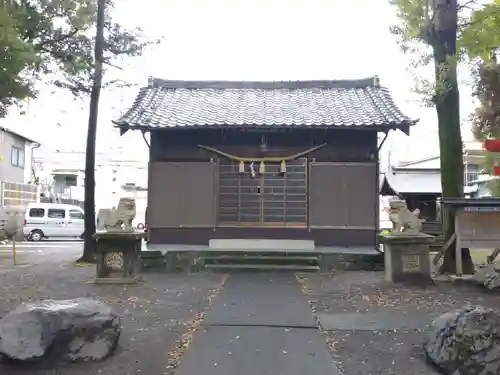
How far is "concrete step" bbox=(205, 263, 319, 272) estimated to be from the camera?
12463 millimetres

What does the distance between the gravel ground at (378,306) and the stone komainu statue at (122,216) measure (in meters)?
4.05

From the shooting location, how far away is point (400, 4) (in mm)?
11391

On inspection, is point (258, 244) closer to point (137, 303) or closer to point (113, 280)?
point (113, 280)

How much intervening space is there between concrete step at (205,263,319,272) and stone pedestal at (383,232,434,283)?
2396 mm

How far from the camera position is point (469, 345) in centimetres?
505

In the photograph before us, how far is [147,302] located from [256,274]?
378 centimetres

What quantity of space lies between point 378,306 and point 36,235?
77.3ft

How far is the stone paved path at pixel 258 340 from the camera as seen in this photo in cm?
511

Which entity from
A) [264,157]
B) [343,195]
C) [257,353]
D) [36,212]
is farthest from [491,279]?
[36,212]

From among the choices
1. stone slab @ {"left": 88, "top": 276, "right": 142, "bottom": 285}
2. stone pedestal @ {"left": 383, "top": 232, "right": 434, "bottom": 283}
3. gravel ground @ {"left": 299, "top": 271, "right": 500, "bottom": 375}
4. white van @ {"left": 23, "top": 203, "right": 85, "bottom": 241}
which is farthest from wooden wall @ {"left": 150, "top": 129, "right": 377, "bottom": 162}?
white van @ {"left": 23, "top": 203, "right": 85, "bottom": 241}

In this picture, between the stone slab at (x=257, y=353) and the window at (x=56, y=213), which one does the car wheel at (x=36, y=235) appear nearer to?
the window at (x=56, y=213)

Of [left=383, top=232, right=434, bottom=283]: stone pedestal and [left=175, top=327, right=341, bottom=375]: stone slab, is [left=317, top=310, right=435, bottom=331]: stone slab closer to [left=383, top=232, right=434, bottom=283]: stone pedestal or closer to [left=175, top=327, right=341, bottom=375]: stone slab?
[left=175, top=327, right=341, bottom=375]: stone slab

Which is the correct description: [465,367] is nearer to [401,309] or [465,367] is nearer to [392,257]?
[401,309]

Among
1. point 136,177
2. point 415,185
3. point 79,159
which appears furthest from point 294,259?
point 79,159
